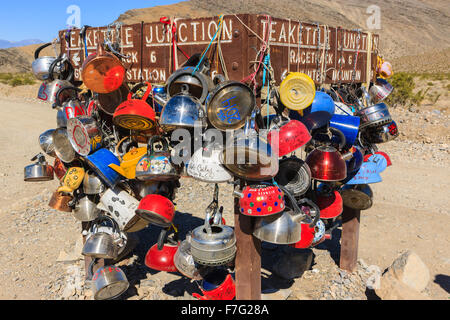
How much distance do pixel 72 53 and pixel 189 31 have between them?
1.36 meters

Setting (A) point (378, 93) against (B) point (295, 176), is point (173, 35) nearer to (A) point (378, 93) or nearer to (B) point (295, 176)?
(B) point (295, 176)

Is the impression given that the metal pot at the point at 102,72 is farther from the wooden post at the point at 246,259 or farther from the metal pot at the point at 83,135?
the wooden post at the point at 246,259

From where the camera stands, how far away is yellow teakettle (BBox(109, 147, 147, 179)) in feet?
8.72

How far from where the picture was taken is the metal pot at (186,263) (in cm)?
262

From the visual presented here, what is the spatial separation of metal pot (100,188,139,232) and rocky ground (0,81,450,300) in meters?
1.05

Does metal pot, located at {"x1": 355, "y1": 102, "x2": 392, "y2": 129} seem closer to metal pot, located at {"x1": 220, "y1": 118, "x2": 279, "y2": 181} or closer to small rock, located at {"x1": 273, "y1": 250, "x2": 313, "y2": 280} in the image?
metal pot, located at {"x1": 220, "y1": 118, "x2": 279, "y2": 181}

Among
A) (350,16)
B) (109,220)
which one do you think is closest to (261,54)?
(109,220)

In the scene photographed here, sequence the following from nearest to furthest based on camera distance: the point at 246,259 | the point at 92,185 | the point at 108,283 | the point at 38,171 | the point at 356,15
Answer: the point at 246,259
the point at 108,283
the point at 92,185
the point at 38,171
the point at 356,15

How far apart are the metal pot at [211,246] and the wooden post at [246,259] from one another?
0.13 meters

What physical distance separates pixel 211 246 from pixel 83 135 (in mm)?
1332

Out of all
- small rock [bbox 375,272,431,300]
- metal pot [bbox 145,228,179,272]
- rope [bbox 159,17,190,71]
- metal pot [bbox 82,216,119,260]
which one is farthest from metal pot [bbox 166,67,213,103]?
small rock [bbox 375,272,431,300]

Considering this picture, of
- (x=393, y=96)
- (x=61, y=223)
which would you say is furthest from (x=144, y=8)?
(x=61, y=223)

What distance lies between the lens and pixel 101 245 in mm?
2830

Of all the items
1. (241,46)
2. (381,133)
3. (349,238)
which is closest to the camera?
(241,46)
